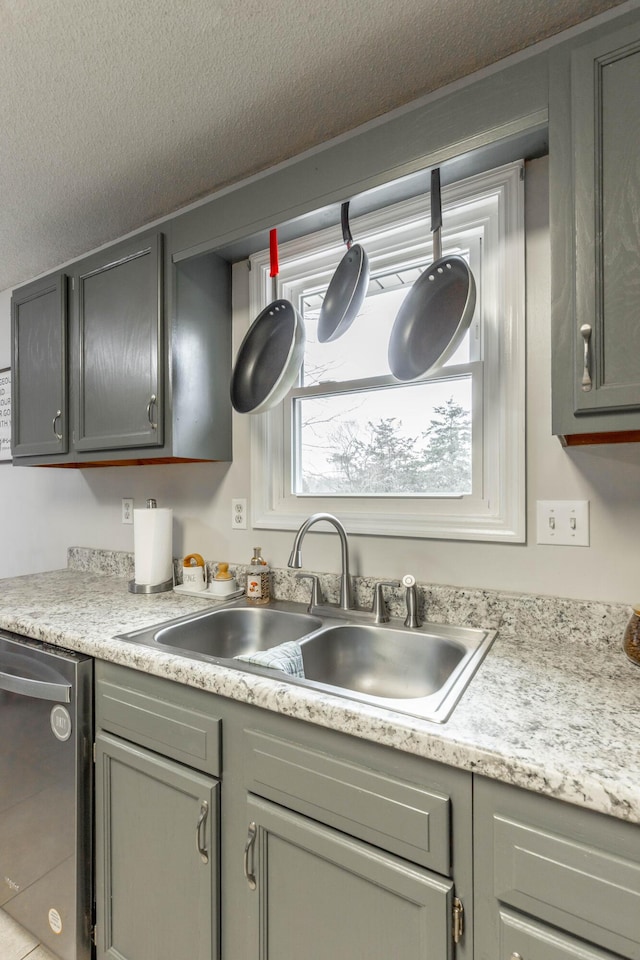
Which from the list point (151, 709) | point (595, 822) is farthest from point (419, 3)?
point (151, 709)

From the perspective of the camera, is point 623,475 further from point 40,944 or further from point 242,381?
point 40,944

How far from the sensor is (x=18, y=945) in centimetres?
144

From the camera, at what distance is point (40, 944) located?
56.6 inches

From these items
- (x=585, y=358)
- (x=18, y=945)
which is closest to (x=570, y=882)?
(x=585, y=358)

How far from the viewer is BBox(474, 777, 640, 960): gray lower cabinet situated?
64 cm

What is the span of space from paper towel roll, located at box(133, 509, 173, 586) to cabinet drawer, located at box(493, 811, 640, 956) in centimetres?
142

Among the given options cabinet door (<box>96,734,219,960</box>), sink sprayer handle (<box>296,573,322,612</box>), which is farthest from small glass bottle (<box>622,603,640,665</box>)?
cabinet door (<box>96,734,219,960</box>)

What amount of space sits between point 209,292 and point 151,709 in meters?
1.40

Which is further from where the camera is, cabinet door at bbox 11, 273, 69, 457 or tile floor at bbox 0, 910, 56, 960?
cabinet door at bbox 11, 273, 69, 457

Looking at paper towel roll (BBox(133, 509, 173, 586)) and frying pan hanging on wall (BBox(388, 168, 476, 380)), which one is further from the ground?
frying pan hanging on wall (BBox(388, 168, 476, 380))

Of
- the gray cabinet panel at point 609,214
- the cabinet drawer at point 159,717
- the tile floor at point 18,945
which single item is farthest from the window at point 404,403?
the tile floor at point 18,945

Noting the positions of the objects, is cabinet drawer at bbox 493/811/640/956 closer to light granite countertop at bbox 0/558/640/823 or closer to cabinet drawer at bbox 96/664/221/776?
light granite countertop at bbox 0/558/640/823

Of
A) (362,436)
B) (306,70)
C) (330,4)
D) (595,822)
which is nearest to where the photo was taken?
(595,822)

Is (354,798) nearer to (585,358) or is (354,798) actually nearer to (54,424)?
(585,358)
